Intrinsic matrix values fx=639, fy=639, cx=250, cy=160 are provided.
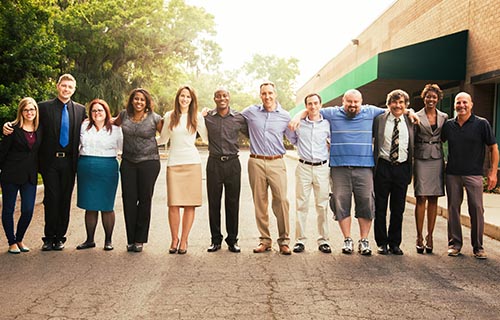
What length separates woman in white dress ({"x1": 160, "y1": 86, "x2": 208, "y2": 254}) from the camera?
7527 mm

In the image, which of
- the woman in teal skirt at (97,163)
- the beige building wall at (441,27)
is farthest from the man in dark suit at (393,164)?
the beige building wall at (441,27)

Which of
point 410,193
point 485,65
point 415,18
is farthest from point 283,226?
point 415,18

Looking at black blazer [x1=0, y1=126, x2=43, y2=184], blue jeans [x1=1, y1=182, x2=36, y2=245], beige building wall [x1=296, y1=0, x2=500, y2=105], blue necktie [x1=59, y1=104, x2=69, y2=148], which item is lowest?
blue jeans [x1=1, y1=182, x2=36, y2=245]

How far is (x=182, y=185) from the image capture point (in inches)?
300

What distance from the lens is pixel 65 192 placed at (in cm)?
776

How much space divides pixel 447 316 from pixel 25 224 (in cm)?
500

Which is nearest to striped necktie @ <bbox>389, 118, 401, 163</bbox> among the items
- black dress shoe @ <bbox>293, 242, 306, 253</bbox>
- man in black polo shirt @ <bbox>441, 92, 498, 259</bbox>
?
man in black polo shirt @ <bbox>441, 92, 498, 259</bbox>

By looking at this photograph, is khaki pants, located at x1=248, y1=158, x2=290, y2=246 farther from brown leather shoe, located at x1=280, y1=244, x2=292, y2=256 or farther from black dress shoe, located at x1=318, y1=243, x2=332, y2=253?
black dress shoe, located at x1=318, y1=243, x2=332, y2=253

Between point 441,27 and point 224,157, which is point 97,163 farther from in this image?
point 441,27

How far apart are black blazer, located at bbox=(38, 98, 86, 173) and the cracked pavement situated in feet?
3.68

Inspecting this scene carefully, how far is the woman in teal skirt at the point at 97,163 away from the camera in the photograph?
7.65 m

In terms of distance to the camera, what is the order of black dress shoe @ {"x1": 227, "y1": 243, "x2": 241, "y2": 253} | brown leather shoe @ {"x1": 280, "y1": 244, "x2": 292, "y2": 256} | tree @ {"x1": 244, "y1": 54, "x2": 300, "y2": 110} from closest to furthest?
brown leather shoe @ {"x1": 280, "y1": 244, "x2": 292, "y2": 256} → black dress shoe @ {"x1": 227, "y1": 243, "x2": 241, "y2": 253} → tree @ {"x1": 244, "y1": 54, "x2": 300, "y2": 110}

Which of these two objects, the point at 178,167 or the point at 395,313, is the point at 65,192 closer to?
the point at 178,167

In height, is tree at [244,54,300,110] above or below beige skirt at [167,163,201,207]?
above
